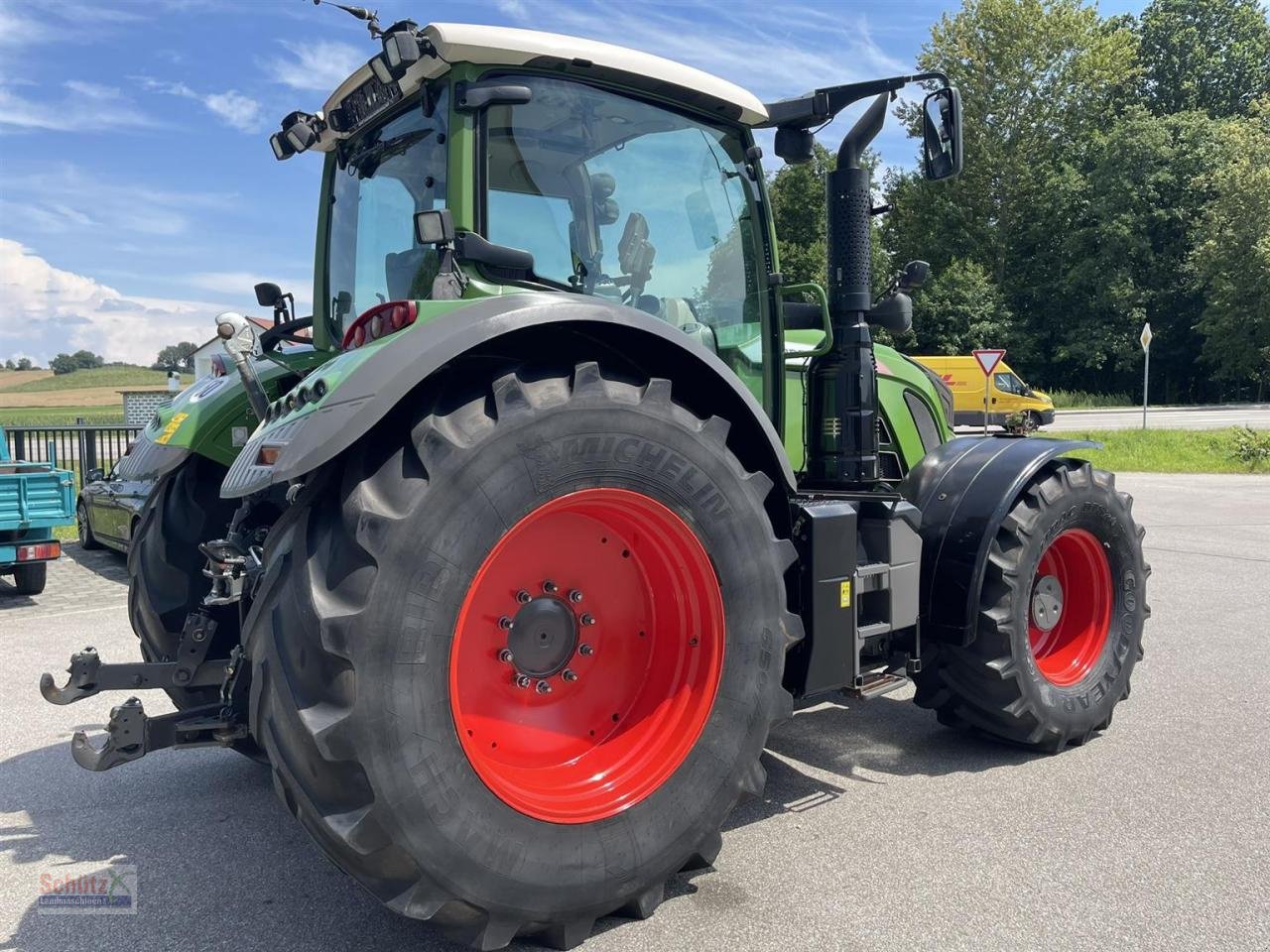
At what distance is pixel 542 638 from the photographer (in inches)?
106

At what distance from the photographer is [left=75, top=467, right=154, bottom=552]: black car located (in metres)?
8.71

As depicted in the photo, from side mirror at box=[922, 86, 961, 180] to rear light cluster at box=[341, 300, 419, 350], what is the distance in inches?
84.6

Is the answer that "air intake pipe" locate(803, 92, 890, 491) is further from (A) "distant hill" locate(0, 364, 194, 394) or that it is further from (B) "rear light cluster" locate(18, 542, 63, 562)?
(A) "distant hill" locate(0, 364, 194, 394)

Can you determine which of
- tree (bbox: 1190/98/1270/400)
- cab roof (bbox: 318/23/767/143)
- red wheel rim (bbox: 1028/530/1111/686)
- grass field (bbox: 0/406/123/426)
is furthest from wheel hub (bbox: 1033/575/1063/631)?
tree (bbox: 1190/98/1270/400)

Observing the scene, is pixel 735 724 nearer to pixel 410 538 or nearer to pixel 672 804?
pixel 672 804

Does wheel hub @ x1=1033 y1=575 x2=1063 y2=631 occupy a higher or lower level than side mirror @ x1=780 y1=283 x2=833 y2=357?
lower

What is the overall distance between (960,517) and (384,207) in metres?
2.62

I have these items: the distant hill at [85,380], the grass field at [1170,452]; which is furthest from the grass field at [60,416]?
the grass field at [1170,452]

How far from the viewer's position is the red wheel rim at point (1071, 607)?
4242 millimetres

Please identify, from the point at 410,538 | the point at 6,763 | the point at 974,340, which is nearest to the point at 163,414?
the point at 6,763

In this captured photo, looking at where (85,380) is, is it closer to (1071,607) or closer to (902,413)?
(902,413)

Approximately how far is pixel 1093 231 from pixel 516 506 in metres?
47.3

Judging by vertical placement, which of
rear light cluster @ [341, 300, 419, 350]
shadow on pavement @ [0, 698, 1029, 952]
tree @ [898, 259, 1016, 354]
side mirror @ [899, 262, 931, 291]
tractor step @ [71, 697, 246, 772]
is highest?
tree @ [898, 259, 1016, 354]

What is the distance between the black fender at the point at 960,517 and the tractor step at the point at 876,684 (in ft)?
0.82
